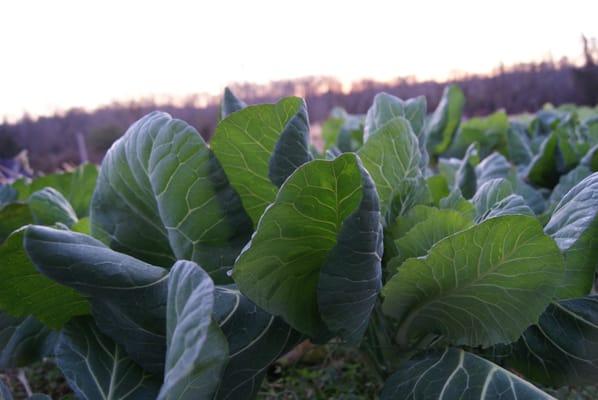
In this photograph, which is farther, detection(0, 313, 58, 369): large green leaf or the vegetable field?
detection(0, 313, 58, 369): large green leaf

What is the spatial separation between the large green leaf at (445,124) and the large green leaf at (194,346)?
7.56 ft

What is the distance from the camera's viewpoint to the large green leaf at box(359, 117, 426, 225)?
3.13 ft

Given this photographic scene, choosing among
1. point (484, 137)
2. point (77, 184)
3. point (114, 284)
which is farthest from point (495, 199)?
point (484, 137)

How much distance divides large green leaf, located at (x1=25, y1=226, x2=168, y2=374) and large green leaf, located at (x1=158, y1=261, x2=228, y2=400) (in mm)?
151

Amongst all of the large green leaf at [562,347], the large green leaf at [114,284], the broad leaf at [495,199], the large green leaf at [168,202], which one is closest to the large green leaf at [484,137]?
the broad leaf at [495,199]

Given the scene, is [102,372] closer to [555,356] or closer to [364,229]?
[364,229]

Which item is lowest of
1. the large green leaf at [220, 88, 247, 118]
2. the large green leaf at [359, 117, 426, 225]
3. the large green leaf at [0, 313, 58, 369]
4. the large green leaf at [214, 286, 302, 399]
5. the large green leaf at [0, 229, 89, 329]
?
the large green leaf at [0, 313, 58, 369]

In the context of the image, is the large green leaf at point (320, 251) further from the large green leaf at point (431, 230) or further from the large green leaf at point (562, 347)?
the large green leaf at point (562, 347)

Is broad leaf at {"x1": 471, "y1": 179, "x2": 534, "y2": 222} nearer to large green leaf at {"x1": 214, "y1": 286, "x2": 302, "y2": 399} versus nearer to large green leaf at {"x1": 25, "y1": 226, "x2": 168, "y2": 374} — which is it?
large green leaf at {"x1": 214, "y1": 286, "x2": 302, "y2": 399}

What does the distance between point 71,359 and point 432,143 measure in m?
2.26

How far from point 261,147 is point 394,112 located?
1.66ft

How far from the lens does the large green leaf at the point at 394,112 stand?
132 cm

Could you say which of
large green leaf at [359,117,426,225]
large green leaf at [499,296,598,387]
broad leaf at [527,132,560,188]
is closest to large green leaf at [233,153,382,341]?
large green leaf at [359,117,426,225]

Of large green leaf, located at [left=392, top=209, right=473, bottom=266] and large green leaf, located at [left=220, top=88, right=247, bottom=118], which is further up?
large green leaf, located at [left=220, top=88, right=247, bottom=118]
